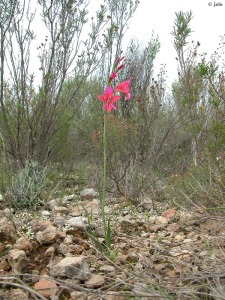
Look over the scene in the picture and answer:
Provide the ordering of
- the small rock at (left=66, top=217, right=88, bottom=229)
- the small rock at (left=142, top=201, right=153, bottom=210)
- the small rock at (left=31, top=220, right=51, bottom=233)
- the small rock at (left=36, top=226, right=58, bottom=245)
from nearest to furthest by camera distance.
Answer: the small rock at (left=36, top=226, right=58, bottom=245), the small rock at (left=31, top=220, right=51, bottom=233), the small rock at (left=66, top=217, right=88, bottom=229), the small rock at (left=142, top=201, right=153, bottom=210)

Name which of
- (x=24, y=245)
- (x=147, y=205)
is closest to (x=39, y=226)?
(x=24, y=245)

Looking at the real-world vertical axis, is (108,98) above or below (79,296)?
above

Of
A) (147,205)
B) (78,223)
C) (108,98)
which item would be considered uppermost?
(108,98)

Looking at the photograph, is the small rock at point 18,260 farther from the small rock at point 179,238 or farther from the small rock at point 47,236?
the small rock at point 179,238

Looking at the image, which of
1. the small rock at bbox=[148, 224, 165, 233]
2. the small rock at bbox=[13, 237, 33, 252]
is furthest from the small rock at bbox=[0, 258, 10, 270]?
the small rock at bbox=[148, 224, 165, 233]

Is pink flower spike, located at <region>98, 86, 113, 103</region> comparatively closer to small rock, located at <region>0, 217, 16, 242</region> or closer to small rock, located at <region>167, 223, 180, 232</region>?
small rock, located at <region>0, 217, 16, 242</region>

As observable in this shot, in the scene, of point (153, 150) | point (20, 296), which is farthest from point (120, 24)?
point (20, 296)

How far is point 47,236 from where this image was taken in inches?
89.8

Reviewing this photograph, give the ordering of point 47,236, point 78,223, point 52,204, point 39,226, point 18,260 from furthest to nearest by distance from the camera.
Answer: point 52,204, point 78,223, point 39,226, point 47,236, point 18,260

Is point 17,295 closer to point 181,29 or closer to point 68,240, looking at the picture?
point 68,240

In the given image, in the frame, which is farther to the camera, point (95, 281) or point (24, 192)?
point (24, 192)

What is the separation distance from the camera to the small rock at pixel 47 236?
89.3 inches

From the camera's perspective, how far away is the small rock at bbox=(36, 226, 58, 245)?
2268mm

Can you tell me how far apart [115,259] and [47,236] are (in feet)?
1.67
